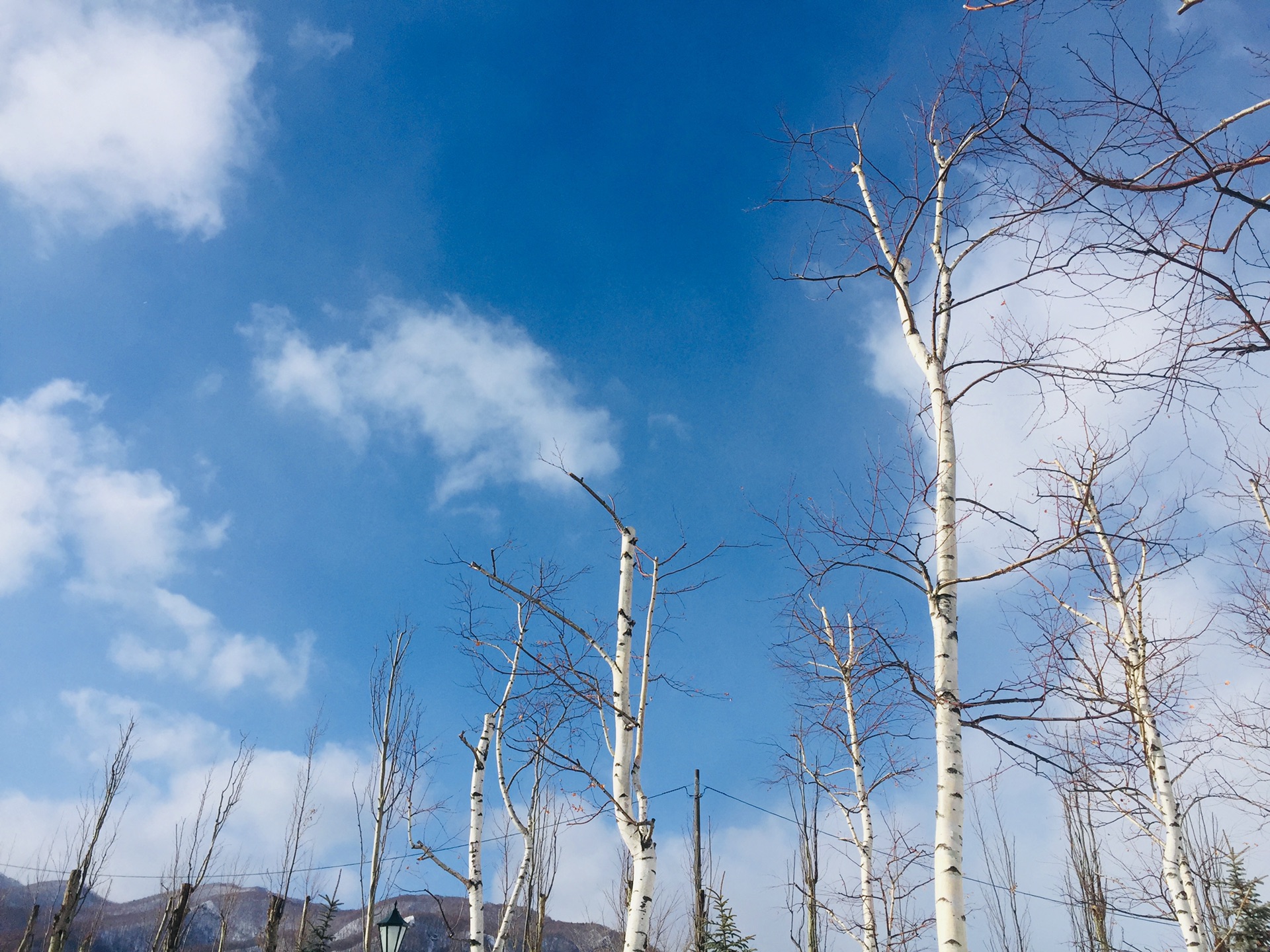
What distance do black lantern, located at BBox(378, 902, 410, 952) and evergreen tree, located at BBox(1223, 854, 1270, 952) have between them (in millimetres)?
12435

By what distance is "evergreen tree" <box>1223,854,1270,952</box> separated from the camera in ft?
41.2

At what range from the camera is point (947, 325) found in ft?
17.5

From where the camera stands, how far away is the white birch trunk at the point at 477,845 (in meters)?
8.80

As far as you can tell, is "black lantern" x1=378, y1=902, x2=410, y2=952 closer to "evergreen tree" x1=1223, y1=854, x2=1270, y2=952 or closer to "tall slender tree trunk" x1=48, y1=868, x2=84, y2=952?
"tall slender tree trunk" x1=48, y1=868, x2=84, y2=952

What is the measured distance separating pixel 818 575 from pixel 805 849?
35.3 ft

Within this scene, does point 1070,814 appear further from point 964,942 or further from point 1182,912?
point 964,942

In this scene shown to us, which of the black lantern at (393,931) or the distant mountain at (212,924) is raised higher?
the black lantern at (393,931)

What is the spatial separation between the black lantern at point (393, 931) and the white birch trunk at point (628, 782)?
4.41 m

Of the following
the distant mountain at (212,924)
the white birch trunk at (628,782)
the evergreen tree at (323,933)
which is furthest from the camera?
the distant mountain at (212,924)

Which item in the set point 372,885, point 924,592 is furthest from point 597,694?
point 372,885

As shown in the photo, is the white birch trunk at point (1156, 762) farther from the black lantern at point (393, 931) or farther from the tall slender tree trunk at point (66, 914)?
the tall slender tree trunk at point (66, 914)

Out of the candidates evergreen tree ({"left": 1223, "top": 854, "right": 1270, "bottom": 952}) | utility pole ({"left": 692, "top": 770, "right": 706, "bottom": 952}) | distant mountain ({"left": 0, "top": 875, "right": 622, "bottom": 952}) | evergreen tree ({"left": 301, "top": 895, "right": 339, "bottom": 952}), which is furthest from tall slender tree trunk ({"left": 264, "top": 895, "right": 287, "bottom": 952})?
distant mountain ({"left": 0, "top": 875, "right": 622, "bottom": 952})

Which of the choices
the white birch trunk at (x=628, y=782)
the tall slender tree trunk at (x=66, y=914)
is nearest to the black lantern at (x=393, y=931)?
the white birch trunk at (x=628, y=782)

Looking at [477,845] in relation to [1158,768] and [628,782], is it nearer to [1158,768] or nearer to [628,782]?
[628,782]
